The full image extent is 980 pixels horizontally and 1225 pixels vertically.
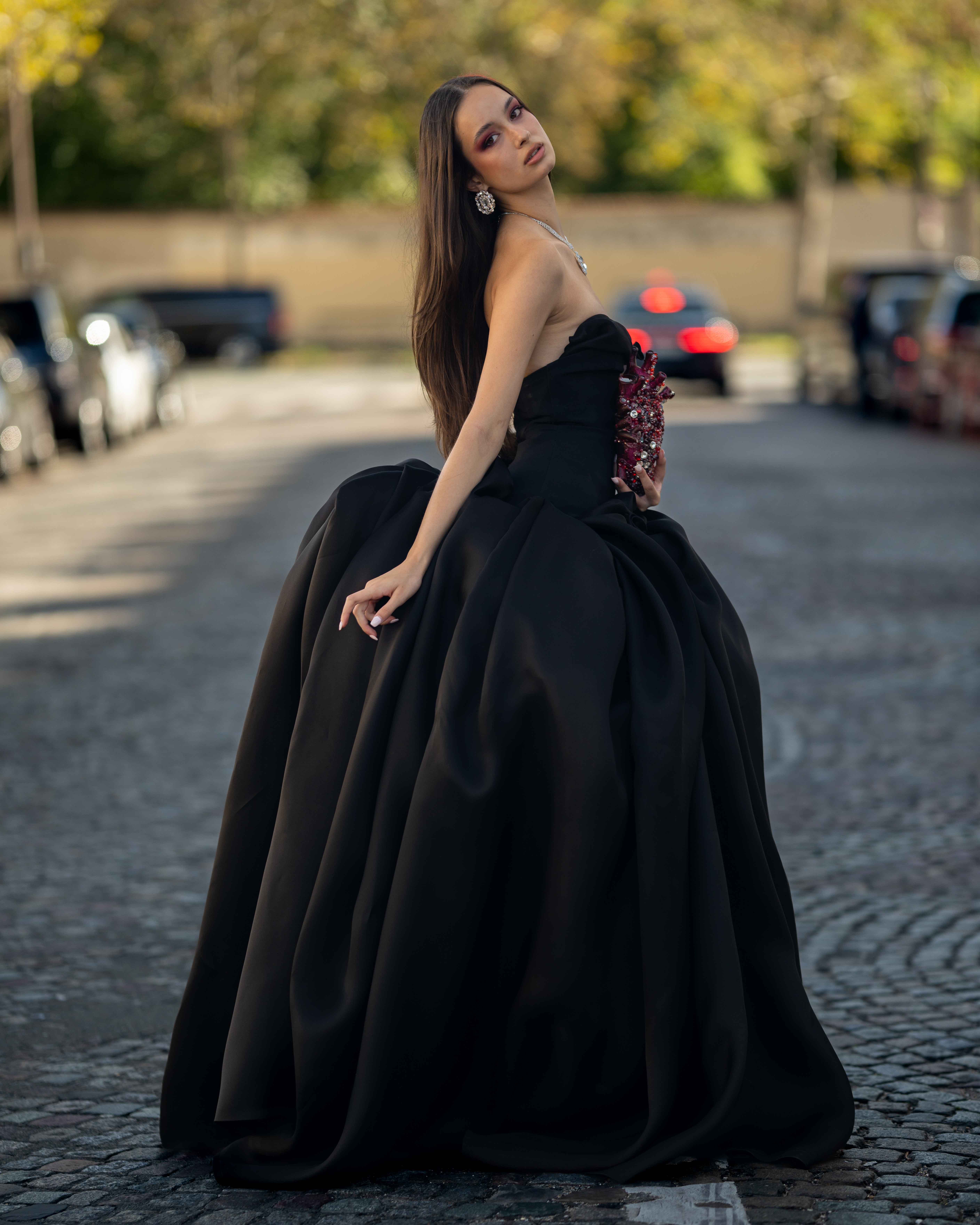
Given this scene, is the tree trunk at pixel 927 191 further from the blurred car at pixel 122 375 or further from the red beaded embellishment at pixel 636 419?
the red beaded embellishment at pixel 636 419

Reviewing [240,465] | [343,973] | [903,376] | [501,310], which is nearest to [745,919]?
[343,973]

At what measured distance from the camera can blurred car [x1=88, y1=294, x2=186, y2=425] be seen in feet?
79.8

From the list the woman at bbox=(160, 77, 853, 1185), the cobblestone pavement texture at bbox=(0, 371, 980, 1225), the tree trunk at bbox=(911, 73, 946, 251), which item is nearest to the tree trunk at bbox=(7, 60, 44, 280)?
the tree trunk at bbox=(911, 73, 946, 251)

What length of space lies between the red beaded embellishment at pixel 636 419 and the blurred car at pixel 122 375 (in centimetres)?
1790

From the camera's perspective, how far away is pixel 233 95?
45562 millimetres

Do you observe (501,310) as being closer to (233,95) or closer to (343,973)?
(343,973)

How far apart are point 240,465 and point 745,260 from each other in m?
33.0

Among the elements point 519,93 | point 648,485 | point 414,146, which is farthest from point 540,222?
point 519,93

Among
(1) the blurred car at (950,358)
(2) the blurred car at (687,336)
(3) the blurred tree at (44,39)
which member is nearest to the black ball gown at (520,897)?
(3) the blurred tree at (44,39)

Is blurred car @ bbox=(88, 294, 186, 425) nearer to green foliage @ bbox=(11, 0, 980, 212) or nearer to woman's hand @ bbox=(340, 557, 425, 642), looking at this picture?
green foliage @ bbox=(11, 0, 980, 212)

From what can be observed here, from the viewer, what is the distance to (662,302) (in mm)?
28484

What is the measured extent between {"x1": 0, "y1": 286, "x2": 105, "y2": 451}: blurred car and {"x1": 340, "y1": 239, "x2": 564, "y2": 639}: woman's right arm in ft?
53.1

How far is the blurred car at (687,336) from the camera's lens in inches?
1065

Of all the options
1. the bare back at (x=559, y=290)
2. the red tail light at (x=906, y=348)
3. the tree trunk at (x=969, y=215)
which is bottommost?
the red tail light at (x=906, y=348)
